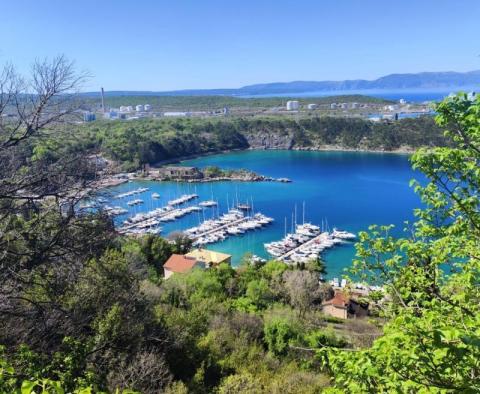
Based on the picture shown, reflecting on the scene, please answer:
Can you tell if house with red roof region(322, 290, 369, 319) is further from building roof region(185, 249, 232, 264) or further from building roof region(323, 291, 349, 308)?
building roof region(185, 249, 232, 264)

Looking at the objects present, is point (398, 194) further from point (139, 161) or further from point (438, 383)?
point (438, 383)

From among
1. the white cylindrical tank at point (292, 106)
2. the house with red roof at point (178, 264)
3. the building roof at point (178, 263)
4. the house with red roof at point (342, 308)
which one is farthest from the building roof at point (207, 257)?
the white cylindrical tank at point (292, 106)

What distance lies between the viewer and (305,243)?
1044 inches

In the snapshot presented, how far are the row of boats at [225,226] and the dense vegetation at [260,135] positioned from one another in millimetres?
23689

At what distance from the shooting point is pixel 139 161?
5112 centimetres

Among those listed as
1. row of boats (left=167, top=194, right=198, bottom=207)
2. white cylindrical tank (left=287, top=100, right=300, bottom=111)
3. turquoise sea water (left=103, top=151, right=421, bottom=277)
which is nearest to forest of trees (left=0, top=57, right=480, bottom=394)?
turquoise sea water (left=103, top=151, right=421, bottom=277)

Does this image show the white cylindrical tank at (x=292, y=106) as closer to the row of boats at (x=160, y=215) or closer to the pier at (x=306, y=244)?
the row of boats at (x=160, y=215)

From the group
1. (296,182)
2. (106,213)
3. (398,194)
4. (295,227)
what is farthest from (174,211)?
(106,213)

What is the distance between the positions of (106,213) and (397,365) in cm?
248

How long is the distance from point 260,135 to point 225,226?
4636cm

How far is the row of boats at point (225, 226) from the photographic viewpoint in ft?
89.7

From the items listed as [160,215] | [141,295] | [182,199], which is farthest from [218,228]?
[141,295]

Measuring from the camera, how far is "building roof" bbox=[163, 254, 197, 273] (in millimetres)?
17656

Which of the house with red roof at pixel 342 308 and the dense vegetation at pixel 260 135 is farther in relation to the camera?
the dense vegetation at pixel 260 135
